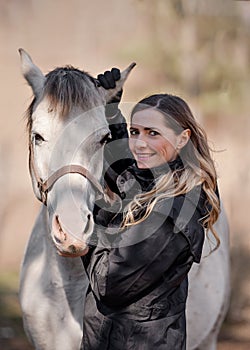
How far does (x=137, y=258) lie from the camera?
66.7 inches

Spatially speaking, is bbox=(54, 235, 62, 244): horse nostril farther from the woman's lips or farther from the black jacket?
the woman's lips

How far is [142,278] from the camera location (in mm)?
1711

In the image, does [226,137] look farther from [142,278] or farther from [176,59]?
[142,278]

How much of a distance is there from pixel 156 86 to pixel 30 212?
224 cm

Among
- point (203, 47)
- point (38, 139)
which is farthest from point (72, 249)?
point (203, 47)

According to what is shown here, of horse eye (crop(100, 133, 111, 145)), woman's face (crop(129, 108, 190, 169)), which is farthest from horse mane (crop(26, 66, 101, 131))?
woman's face (crop(129, 108, 190, 169))

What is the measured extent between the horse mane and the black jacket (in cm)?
28

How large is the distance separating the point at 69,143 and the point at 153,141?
0.28m

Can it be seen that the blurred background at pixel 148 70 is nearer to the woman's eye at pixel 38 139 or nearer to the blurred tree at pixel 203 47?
the blurred tree at pixel 203 47

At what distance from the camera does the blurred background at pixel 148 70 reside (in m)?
5.33

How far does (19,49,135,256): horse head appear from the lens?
1840 millimetres

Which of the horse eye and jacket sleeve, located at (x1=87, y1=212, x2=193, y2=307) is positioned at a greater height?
the horse eye

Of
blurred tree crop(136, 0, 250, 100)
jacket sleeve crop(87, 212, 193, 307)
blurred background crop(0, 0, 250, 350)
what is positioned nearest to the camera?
jacket sleeve crop(87, 212, 193, 307)

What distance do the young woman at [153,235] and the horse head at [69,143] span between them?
0.35ft
